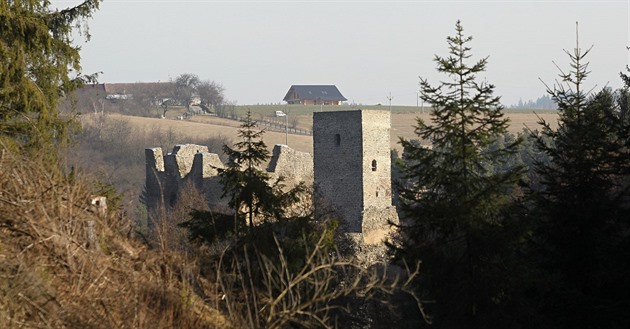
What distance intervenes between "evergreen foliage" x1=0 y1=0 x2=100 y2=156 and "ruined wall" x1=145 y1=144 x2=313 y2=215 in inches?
795

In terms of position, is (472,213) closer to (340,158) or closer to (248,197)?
(248,197)

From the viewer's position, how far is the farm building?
3900 inches

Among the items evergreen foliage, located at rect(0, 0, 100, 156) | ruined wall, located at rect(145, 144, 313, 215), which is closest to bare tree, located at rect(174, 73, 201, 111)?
ruined wall, located at rect(145, 144, 313, 215)

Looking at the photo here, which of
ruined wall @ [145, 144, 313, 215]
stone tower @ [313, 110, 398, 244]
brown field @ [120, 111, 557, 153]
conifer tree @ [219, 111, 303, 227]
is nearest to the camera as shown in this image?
conifer tree @ [219, 111, 303, 227]

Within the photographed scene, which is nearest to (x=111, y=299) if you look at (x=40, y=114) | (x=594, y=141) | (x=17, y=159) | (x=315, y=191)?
(x=17, y=159)

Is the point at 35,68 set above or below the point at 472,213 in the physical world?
above

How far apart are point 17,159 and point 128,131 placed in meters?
58.0

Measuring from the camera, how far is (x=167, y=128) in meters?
68.6

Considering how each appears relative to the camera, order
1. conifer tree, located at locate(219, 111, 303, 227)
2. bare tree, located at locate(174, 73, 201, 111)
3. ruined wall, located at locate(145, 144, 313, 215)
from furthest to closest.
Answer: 1. bare tree, located at locate(174, 73, 201, 111)
2. ruined wall, located at locate(145, 144, 313, 215)
3. conifer tree, located at locate(219, 111, 303, 227)

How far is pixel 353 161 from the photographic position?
3684cm

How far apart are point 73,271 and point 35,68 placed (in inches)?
335

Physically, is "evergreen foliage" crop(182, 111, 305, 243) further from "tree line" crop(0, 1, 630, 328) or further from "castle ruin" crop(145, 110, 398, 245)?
"castle ruin" crop(145, 110, 398, 245)

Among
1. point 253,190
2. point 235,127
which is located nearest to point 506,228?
point 253,190

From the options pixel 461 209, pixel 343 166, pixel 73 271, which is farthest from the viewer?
pixel 343 166
